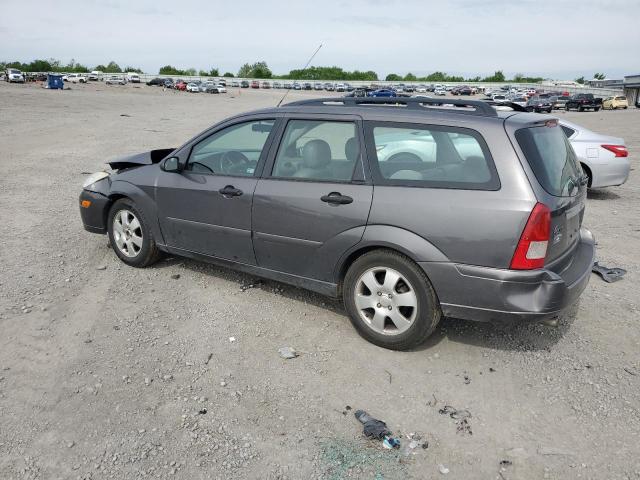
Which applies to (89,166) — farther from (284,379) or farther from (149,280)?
(284,379)

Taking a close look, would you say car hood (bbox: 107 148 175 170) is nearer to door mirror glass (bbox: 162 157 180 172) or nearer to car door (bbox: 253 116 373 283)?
door mirror glass (bbox: 162 157 180 172)

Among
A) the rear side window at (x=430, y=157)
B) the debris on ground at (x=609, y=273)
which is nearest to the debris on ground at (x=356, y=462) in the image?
the rear side window at (x=430, y=157)

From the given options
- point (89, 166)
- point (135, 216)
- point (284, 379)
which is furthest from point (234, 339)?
point (89, 166)

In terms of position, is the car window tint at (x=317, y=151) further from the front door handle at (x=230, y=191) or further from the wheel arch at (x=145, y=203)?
the wheel arch at (x=145, y=203)

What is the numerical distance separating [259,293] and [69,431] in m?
2.21

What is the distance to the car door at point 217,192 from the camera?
4.45m

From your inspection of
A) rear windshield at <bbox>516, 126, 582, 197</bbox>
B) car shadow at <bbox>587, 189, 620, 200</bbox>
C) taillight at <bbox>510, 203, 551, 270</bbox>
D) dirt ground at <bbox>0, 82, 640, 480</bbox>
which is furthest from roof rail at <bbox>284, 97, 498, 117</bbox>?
car shadow at <bbox>587, 189, 620, 200</bbox>

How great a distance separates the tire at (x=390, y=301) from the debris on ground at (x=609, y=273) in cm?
264

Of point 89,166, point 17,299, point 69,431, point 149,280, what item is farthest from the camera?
point 89,166

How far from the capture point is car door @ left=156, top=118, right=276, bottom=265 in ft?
14.6

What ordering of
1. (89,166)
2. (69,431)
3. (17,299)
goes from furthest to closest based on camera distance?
(89,166) < (17,299) < (69,431)

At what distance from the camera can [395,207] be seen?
11.9ft

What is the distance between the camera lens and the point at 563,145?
4012 millimetres

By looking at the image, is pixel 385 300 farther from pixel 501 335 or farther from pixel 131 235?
pixel 131 235
